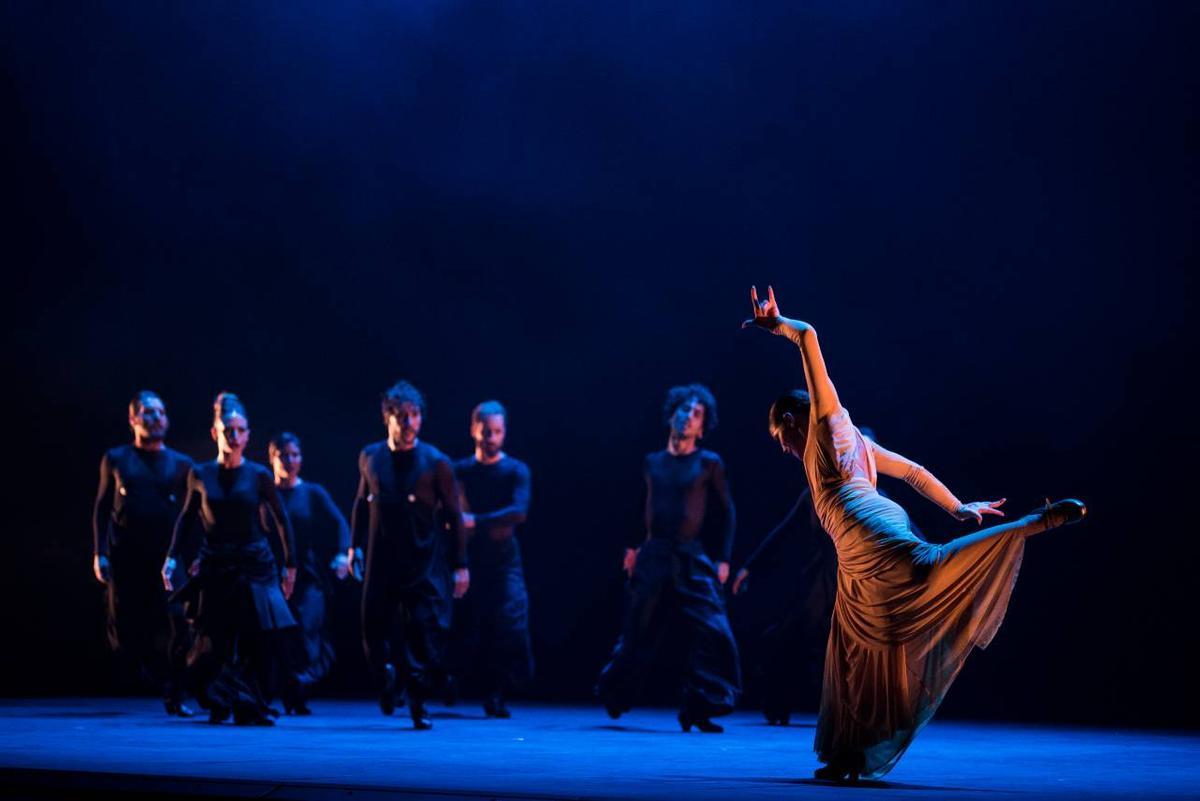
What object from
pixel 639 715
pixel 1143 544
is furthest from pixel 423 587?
pixel 1143 544

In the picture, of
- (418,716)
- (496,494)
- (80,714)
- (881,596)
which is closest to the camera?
(881,596)

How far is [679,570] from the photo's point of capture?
8.57 m

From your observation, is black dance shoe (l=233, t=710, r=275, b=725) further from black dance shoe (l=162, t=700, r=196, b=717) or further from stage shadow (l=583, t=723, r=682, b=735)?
stage shadow (l=583, t=723, r=682, b=735)

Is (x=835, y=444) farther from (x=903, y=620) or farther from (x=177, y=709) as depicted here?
(x=177, y=709)

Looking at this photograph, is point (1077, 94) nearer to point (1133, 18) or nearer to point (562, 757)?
point (1133, 18)

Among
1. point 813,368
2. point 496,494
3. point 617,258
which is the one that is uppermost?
point 617,258

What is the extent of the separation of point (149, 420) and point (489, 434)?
2.07 metres

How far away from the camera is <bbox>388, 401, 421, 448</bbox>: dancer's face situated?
834 centimetres

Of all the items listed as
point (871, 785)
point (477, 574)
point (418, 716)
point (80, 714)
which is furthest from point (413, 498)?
point (871, 785)

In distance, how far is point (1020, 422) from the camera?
31.2 feet

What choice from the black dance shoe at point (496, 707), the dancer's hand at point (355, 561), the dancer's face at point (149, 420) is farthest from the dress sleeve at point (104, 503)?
the black dance shoe at point (496, 707)

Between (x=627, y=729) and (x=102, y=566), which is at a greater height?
(x=102, y=566)

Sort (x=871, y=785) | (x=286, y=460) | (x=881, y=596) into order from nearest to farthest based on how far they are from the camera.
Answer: (x=871, y=785)
(x=881, y=596)
(x=286, y=460)

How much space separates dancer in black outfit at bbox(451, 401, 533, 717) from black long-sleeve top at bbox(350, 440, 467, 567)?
0.87 m
